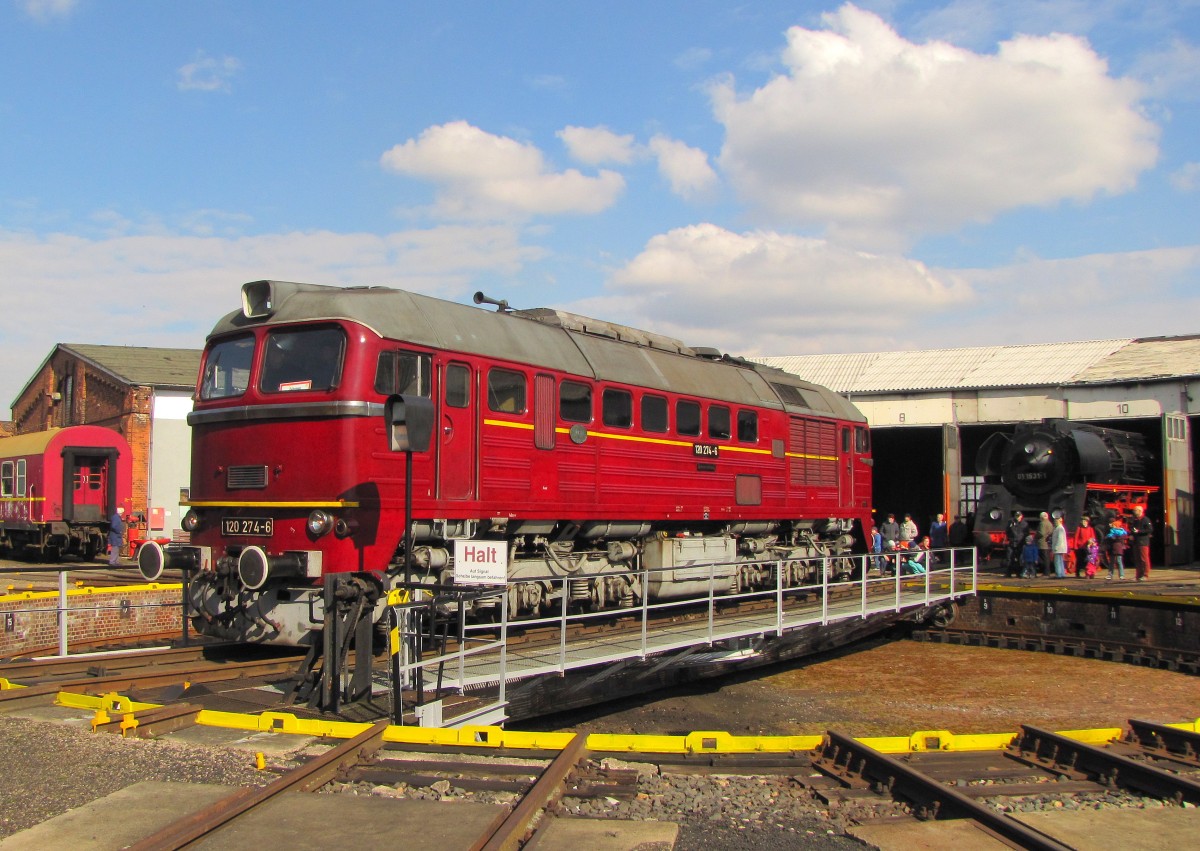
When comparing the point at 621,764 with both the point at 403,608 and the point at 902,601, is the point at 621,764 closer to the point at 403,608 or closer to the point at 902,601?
the point at 403,608

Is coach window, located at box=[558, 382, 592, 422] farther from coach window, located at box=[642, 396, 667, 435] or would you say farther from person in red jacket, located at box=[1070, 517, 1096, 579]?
person in red jacket, located at box=[1070, 517, 1096, 579]

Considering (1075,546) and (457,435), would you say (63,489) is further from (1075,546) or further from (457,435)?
(1075,546)

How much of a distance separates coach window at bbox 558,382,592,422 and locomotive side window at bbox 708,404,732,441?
127 inches

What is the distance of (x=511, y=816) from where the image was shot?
229 inches

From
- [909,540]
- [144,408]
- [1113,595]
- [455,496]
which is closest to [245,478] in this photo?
[455,496]

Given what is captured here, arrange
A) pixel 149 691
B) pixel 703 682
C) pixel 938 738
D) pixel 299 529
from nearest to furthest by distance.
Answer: pixel 938 738 < pixel 149 691 < pixel 299 529 < pixel 703 682

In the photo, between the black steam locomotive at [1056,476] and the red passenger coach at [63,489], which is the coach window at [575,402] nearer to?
the black steam locomotive at [1056,476]

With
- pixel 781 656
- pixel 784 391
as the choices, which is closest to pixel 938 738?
pixel 781 656

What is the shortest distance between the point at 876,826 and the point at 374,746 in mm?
3618

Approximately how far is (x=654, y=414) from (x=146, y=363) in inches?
1184

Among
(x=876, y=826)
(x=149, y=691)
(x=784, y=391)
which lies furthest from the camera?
(x=784, y=391)

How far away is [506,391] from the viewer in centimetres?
1254

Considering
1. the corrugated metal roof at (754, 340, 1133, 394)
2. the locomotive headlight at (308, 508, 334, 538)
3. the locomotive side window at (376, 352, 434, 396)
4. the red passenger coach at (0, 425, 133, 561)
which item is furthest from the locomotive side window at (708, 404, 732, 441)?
the red passenger coach at (0, 425, 133, 561)

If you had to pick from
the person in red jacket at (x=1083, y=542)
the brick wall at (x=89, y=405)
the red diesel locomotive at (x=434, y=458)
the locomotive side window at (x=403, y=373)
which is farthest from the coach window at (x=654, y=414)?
the brick wall at (x=89, y=405)
